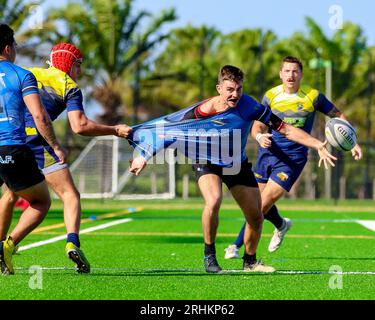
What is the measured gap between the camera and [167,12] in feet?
139

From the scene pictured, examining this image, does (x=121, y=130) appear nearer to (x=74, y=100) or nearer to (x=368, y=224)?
(x=74, y=100)

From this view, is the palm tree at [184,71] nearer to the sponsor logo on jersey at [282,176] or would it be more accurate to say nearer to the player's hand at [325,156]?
the sponsor logo on jersey at [282,176]

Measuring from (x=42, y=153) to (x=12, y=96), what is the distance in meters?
0.91

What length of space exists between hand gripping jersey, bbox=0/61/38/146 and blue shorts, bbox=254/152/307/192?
4290mm

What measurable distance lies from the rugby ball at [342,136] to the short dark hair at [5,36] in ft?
12.0

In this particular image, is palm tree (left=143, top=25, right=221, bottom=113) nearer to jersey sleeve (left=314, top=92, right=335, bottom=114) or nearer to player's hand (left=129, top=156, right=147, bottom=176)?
jersey sleeve (left=314, top=92, right=335, bottom=114)

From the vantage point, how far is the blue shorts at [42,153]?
9344mm

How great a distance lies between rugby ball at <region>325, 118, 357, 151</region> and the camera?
10195 millimetres

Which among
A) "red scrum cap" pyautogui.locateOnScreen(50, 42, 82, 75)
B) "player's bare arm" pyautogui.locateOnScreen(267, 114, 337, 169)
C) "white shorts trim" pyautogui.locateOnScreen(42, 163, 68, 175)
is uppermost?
"red scrum cap" pyautogui.locateOnScreen(50, 42, 82, 75)

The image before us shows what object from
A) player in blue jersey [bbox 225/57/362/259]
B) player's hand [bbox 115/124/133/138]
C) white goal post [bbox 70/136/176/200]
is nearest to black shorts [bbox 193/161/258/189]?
player's hand [bbox 115/124/133/138]

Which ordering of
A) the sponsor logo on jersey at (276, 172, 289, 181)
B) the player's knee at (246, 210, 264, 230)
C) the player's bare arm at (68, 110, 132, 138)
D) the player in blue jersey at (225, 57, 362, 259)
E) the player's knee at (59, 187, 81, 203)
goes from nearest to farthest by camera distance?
the player's bare arm at (68, 110, 132, 138)
the player's knee at (59, 187, 81, 203)
the player's knee at (246, 210, 264, 230)
the player in blue jersey at (225, 57, 362, 259)
the sponsor logo on jersey at (276, 172, 289, 181)

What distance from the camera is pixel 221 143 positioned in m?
9.58

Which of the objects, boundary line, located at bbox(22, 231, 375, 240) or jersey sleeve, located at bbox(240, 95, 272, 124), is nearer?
jersey sleeve, located at bbox(240, 95, 272, 124)

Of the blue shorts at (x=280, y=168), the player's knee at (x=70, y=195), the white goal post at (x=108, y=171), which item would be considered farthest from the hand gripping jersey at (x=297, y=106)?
the white goal post at (x=108, y=171)
